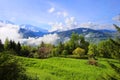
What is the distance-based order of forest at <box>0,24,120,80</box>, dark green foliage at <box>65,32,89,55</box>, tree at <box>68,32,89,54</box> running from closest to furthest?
forest at <box>0,24,120,80</box> < dark green foliage at <box>65,32,89,55</box> < tree at <box>68,32,89,54</box>

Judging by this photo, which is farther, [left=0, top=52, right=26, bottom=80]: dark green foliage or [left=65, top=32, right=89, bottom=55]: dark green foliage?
[left=65, top=32, right=89, bottom=55]: dark green foliage

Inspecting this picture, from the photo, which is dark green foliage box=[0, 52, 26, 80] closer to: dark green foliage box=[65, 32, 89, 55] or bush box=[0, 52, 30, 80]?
bush box=[0, 52, 30, 80]

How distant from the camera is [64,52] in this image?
385 ft

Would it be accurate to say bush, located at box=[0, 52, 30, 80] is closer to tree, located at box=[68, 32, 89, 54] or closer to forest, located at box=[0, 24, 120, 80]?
forest, located at box=[0, 24, 120, 80]

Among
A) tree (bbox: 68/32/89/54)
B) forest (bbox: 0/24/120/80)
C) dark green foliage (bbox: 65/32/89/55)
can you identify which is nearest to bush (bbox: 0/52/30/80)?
forest (bbox: 0/24/120/80)

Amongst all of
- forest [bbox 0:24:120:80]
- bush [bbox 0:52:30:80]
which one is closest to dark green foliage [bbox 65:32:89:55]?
forest [bbox 0:24:120:80]

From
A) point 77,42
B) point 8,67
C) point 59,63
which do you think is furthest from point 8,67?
point 77,42

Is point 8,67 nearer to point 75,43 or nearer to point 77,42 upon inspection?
point 75,43

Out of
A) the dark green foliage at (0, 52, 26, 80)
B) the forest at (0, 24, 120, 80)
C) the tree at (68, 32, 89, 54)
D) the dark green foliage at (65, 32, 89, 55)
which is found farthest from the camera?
the tree at (68, 32, 89, 54)

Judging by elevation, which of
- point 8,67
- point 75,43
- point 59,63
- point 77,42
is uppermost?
point 77,42

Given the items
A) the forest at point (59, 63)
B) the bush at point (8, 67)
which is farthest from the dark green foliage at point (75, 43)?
the bush at point (8, 67)

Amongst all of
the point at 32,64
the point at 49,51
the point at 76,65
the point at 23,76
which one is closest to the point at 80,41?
the point at 49,51

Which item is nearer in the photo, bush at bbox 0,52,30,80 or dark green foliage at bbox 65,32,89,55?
bush at bbox 0,52,30,80

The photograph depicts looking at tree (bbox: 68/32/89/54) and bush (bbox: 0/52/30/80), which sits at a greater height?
tree (bbox: 68/32/89/54)
